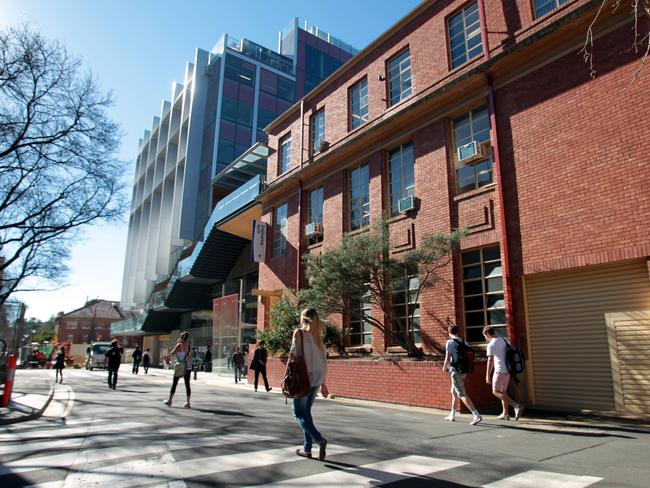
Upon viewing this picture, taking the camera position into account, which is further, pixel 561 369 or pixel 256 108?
pixel 256 108

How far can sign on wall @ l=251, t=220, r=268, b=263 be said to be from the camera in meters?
22.0

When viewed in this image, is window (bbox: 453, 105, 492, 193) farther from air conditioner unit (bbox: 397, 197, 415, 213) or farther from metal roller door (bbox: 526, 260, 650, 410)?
metal roller door (bbox: 526, 260, 650, 410)

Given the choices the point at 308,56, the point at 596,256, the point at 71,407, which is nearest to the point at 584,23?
the point at 596,256

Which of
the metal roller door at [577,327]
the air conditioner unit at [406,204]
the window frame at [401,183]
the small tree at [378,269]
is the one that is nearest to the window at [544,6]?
the window frame at [401,183]

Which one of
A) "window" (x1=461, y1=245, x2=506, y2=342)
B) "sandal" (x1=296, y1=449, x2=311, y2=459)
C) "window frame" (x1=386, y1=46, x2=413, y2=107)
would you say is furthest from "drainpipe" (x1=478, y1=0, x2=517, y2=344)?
"sandal" (x1=296, y1=449, x2=311, y2=459)

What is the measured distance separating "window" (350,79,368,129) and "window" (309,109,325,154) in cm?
189

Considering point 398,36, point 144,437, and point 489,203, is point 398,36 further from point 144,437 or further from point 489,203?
point 144,437

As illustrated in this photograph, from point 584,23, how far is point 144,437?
1215cm

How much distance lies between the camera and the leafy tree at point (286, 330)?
15.9m

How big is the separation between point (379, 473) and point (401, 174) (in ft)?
39.7

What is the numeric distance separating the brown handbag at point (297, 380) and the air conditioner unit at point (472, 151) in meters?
9.18

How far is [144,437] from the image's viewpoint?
6711mm

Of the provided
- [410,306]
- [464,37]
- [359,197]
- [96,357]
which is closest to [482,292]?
[410,306]

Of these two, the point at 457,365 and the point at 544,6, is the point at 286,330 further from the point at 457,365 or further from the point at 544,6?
the point at 544,6
